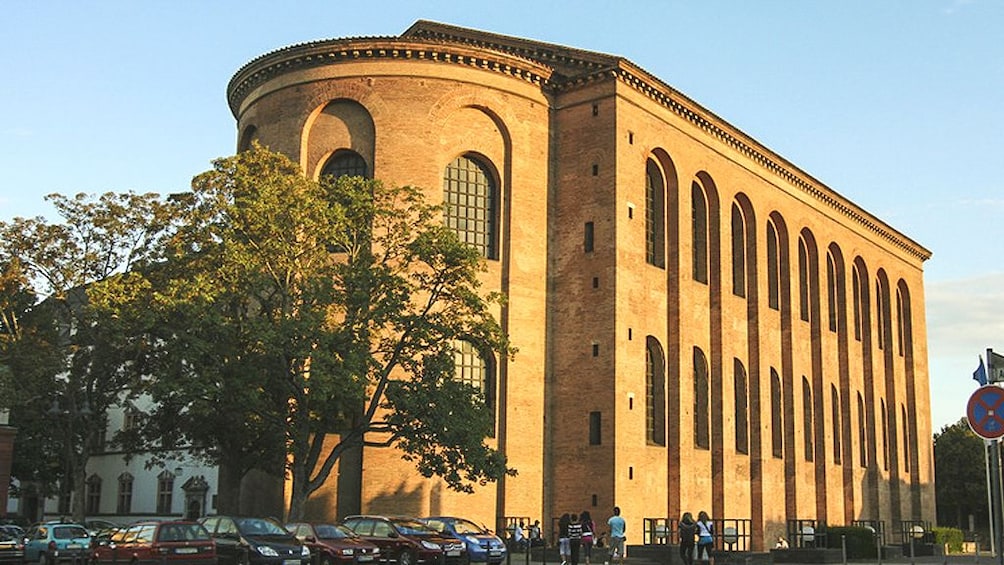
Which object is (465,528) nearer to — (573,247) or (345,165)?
(573,247)

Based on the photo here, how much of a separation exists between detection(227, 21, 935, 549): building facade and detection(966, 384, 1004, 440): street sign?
78.8 ft

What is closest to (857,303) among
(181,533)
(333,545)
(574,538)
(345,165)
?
(345,165)

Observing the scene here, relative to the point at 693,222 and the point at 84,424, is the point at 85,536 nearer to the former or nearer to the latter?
the point at 84,424

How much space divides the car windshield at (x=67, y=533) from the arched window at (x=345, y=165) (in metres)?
13.2

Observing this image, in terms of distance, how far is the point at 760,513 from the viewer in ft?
135

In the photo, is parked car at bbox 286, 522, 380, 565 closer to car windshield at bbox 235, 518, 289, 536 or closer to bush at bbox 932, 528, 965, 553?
car windshield at bbox 235, 518, 289, 536

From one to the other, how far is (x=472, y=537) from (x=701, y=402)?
15.0 meters

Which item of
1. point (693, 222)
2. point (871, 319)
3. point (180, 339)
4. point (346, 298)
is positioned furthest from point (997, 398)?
point (871, 319)

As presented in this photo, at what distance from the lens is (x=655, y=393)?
3712 cm

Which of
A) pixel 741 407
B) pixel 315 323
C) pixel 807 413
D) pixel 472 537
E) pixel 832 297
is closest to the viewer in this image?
pixel 315 323

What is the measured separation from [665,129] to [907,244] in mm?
27976

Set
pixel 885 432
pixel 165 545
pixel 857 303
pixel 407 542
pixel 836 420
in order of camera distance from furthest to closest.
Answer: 1. pixel 885 432
2. pixel 857 303
3. pixel 836 420
4. pixel 407 542
5. pixel 165 545

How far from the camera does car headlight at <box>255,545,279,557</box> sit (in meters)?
21.5

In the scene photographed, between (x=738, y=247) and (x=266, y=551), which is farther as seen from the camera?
(x=738, y=247)
